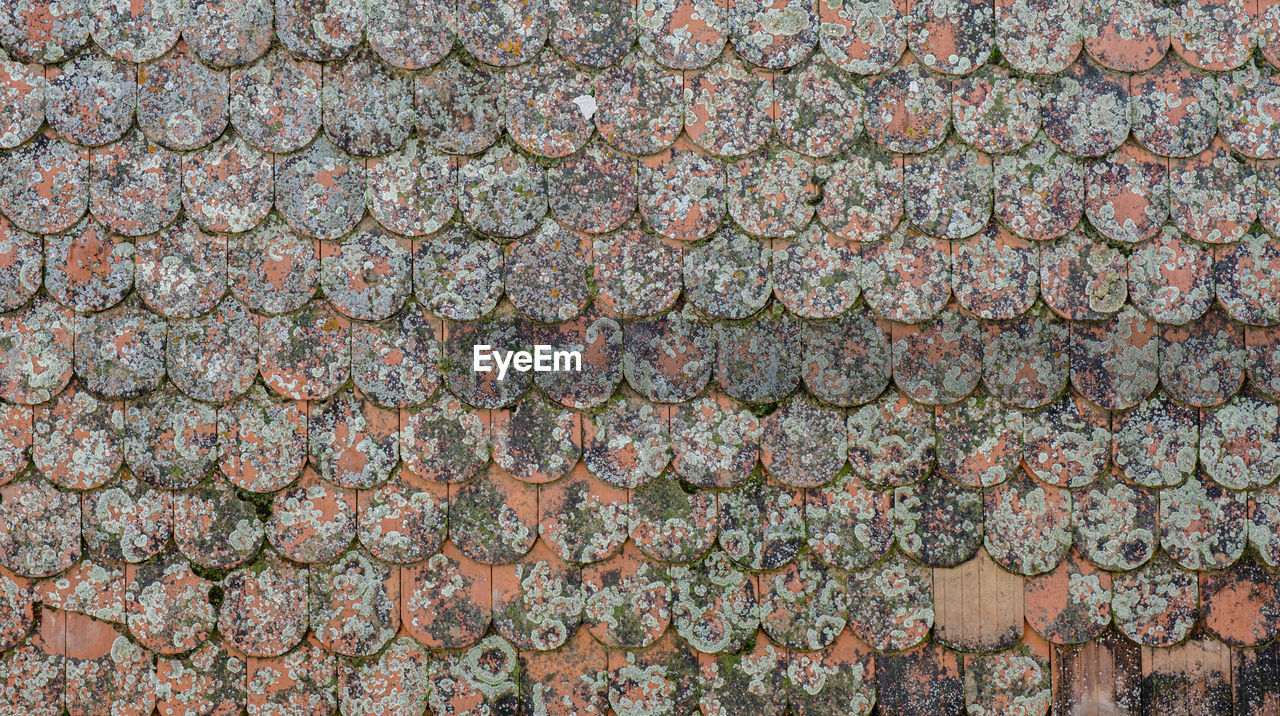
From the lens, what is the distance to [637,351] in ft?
6.54

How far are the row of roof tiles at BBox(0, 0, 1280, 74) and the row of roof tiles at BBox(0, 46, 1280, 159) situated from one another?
5 cm

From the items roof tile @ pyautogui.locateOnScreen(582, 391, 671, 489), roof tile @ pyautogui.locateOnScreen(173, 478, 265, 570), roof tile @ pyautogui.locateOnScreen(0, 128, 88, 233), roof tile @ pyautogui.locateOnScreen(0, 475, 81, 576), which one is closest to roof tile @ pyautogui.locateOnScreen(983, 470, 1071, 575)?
roof tile @ pyautogui.locateOnScreen(582, 391, 671, 489)

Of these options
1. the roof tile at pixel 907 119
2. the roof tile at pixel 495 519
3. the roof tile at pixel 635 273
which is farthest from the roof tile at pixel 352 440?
the roof tile at pixel 907 119

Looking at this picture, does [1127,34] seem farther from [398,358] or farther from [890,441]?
[398,358]

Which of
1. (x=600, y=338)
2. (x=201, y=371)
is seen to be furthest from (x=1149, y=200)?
(x=201, y=371)

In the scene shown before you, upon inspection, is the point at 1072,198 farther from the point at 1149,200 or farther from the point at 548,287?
the point at 548,287

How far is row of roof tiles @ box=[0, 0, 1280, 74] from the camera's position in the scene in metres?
2.02

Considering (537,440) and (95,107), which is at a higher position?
(95,107)

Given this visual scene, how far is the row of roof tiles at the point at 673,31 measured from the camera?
2.02m

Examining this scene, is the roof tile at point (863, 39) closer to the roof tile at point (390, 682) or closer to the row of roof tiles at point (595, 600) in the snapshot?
the row of roof tiles at point (595, 600)

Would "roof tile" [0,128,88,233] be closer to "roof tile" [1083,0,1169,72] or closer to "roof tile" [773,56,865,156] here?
"roof tile" [773,56,865,156]

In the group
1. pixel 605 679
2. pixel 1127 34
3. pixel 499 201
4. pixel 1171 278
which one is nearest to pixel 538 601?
pixel 605 679

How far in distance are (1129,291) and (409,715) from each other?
212 cm

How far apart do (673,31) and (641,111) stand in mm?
220
